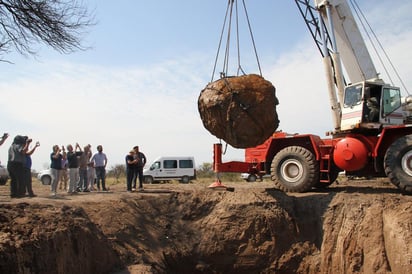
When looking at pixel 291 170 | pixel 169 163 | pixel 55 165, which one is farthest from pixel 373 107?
pixel 169 163

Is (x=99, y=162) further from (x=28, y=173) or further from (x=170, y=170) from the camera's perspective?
(x=170, y=170)

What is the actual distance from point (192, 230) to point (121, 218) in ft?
6.60

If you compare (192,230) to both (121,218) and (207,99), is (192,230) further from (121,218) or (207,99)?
(207,99)

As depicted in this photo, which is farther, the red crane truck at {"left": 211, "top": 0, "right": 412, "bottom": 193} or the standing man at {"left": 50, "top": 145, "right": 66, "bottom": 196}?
the standing man at {"left": 50, "top": 145, "right": 66, "bottom": 196}

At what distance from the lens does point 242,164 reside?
41.3ft

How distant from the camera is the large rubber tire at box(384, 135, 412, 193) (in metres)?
9.54

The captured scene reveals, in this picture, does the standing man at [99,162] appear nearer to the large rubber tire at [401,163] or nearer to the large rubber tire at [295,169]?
the large rubber tire at [295,169]

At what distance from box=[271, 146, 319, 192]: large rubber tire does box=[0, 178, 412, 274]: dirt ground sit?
38 centimetres

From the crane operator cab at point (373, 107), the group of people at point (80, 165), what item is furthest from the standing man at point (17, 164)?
the crane operator cab at point (373, 107)

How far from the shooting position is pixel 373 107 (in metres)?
10.6

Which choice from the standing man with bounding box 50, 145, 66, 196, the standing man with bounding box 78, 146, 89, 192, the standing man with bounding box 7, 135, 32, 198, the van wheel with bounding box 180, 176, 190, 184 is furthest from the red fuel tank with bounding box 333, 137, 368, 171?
the van wheel with bounding box 180, 176, 190, 184

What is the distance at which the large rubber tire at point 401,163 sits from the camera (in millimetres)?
9539

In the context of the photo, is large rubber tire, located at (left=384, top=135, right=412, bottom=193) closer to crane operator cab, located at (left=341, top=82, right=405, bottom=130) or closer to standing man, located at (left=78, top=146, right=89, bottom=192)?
crane operator cab, located at (left=341, top=82, right=405, bottom=130)

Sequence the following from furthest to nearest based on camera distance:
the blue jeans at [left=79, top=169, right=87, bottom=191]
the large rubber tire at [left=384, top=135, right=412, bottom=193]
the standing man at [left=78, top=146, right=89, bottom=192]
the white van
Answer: the white van, the blue jeans at [left=79, top=169, right=87, bottom=191], the standing man at [left=78, top=146, right=89, bottom=192], the large rubber tire at [left=384, top=135, right=412, bottom=193]
